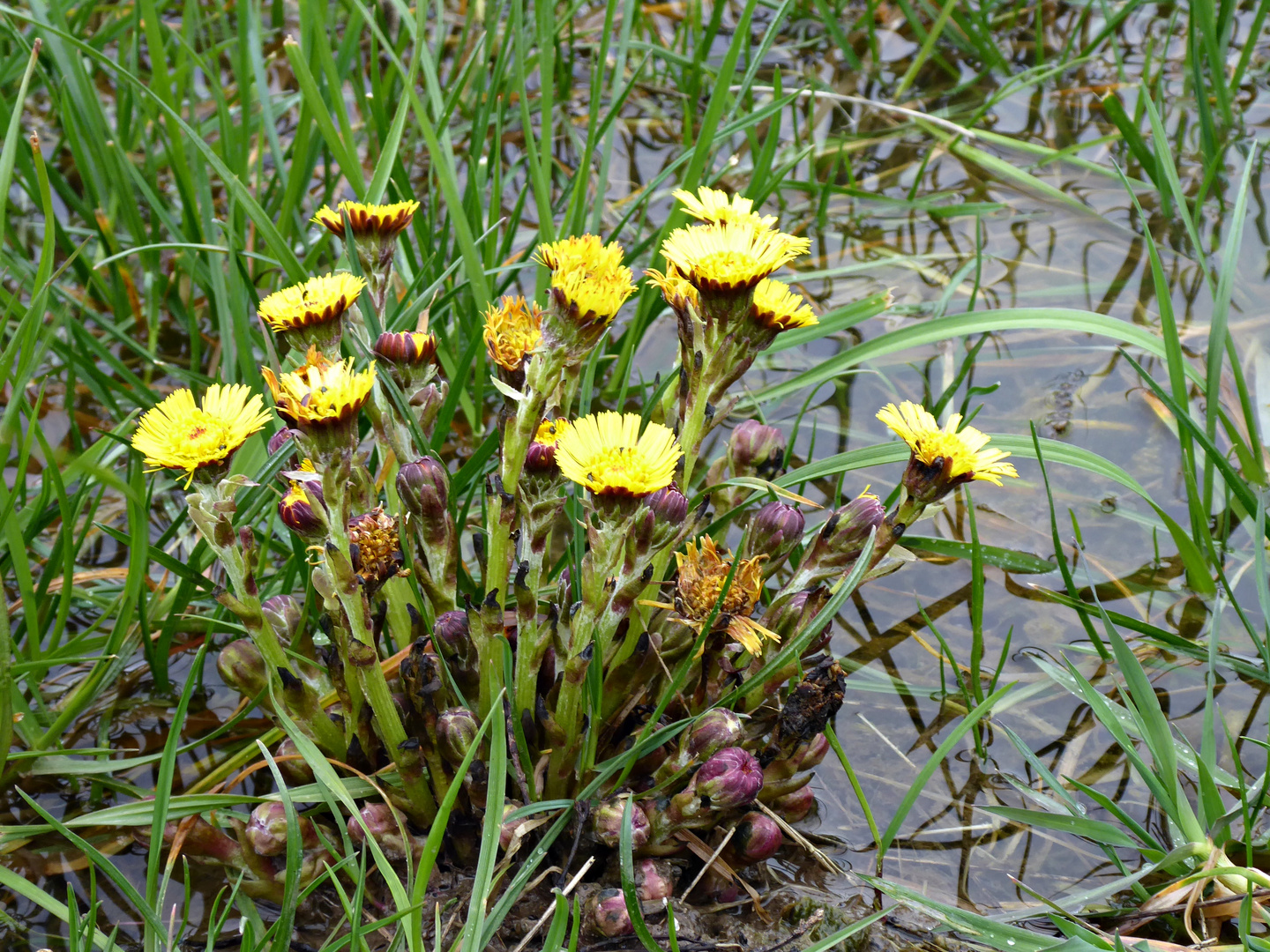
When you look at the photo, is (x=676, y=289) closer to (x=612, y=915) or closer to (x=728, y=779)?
(x=728, y=779)

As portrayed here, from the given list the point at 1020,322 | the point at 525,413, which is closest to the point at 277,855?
the point at 525,413

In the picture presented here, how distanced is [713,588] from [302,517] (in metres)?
0.67

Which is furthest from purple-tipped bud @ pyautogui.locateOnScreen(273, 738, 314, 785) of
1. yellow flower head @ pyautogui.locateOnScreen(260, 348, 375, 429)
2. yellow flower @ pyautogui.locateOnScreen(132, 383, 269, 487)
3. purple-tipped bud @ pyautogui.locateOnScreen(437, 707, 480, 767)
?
yellow flower head @ pyautogui.locateOnScreen(260, 348, 375, 429)

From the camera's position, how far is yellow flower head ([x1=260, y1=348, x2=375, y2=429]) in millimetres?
1508

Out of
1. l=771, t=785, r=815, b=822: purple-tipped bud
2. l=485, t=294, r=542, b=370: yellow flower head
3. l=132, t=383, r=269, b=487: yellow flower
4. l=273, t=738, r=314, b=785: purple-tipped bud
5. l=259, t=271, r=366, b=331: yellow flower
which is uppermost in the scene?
l=259, t=271, r=366, b=331: yellow flower

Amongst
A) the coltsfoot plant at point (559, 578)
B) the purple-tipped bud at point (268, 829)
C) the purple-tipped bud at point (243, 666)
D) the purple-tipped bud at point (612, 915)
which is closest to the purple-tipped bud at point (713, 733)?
the coltsfoot plant at point (559, 578)

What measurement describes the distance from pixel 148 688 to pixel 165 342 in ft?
4.01

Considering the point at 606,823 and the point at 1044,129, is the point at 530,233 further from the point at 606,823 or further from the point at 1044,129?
the point at 606,823

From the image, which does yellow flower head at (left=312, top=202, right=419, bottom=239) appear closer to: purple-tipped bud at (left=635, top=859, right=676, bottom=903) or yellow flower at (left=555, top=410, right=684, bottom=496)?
yellow flower at (left=555, top=410, right=684, bottom=496)

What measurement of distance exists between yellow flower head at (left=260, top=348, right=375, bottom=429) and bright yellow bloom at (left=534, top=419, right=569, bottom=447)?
0.30 meters

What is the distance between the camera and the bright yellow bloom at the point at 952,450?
67.4 inches

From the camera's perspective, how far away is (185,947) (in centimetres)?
185

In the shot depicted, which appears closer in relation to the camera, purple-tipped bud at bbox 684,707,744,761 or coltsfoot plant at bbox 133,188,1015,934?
coltsfoot plant at bbox 133,188,1015,934

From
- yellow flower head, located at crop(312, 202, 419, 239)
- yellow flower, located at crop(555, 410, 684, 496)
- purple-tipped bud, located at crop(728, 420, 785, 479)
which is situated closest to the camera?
yellow flower, located at crop(555, 410, 684, 496)
